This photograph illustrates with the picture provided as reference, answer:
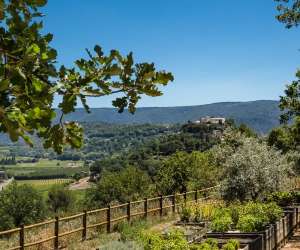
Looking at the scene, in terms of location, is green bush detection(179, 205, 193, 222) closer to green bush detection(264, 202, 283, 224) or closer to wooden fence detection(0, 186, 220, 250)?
wooden fence detection(0, 186, 220, 250)

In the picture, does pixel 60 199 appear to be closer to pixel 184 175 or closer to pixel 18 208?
pixel 18 208

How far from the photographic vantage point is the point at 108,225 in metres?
22.1

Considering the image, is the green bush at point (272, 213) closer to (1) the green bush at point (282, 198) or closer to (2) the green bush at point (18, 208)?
(1) the green bush at point (282, 198)

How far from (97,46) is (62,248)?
56.3 feet

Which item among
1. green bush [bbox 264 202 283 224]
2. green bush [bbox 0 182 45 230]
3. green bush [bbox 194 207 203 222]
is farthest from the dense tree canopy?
green bush [bbox 0 182 45 230]

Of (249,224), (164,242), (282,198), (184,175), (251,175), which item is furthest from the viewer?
(184,175)

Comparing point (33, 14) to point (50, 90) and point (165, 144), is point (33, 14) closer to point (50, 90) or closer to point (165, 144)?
point (50, 90)

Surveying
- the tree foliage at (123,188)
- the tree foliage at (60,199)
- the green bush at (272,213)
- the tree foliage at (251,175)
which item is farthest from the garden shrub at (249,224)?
the tree foliage at (60,199)

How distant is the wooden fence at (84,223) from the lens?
1738 cm

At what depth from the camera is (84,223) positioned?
20.3 m

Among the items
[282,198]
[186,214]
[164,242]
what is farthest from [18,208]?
[164,242]

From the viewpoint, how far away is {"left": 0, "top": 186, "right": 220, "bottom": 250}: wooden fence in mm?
17375

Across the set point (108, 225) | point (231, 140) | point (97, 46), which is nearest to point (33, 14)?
point (97, 46)

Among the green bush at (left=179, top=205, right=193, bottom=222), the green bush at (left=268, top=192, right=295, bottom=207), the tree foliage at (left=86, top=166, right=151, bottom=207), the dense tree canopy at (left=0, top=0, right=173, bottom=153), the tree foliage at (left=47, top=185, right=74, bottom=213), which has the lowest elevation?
the tree foliage at (left=47, top=185, right=74, bottom=213)
